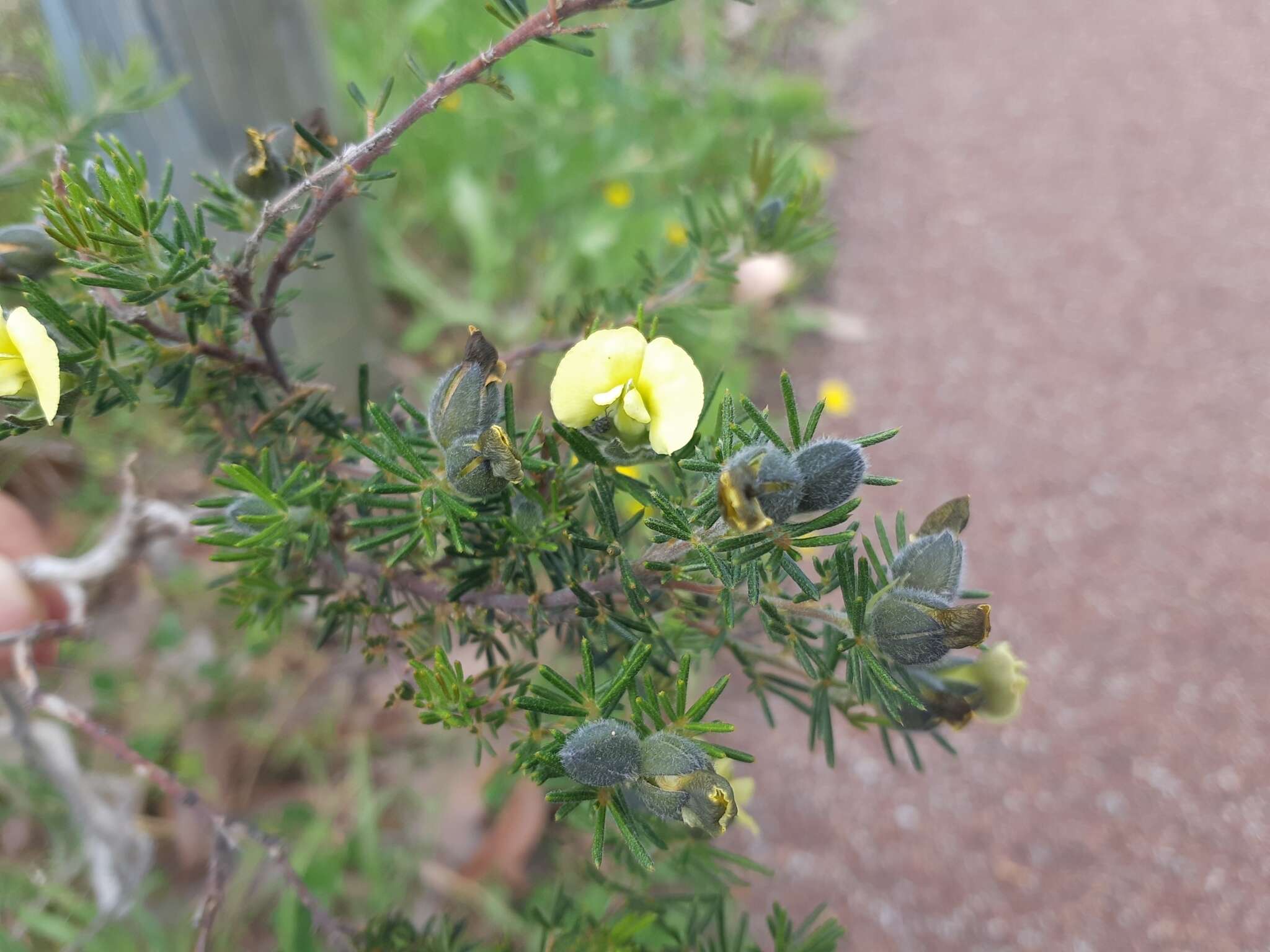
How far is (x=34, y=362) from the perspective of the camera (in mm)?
501

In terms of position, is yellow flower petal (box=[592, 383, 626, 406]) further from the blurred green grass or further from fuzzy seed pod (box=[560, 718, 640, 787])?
the blurred green grass

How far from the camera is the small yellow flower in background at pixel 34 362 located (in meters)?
Result: 0.50

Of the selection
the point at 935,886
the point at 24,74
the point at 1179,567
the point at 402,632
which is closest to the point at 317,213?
the point at 402,632

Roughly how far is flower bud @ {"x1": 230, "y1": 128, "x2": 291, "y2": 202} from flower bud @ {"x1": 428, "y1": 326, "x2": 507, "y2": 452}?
229 mm

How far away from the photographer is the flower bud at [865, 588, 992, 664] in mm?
500

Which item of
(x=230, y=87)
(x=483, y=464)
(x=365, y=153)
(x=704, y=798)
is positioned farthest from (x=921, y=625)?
(x=230, y=87)

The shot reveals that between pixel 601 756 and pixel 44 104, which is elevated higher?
pixel 44 104

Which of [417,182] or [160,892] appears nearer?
[160,892]

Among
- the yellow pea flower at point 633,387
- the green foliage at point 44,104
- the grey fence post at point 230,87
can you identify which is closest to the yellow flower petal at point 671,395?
the yellow pea flower at point 633,387

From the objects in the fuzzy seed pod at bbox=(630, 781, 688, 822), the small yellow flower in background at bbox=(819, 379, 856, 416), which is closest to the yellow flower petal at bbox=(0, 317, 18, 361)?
the fuzzy seed pod at bbox=(630, 781, 688, 822)

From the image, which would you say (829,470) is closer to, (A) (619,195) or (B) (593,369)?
(B) (593,369)

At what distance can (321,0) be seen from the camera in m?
2.93

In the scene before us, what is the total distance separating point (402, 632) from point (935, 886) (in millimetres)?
1273

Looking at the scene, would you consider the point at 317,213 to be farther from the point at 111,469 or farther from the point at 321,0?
the point at 321,0
